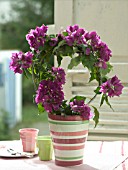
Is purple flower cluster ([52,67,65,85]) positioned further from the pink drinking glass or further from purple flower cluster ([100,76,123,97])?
the pink drinking glass

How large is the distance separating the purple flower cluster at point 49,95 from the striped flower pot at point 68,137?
0.04 metres

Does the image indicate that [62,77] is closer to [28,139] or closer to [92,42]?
[92,42]

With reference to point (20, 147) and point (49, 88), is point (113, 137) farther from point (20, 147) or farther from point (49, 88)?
point (49, 88)

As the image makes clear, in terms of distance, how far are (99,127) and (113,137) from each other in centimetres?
9

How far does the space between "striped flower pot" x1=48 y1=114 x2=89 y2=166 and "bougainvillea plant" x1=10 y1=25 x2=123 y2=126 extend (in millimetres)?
27

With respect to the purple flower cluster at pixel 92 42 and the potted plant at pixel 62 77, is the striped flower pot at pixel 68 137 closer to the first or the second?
the potted plant at pixel 62 77

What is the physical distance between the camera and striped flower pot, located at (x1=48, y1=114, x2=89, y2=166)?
158cm

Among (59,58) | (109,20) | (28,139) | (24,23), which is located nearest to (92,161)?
(28,139)

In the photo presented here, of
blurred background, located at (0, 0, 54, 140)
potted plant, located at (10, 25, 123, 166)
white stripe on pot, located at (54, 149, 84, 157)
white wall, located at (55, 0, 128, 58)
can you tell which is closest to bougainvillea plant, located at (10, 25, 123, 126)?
potted plant, located at (10, 25, 123, 166)

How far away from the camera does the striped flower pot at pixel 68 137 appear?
1580 mm

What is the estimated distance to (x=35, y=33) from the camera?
1580 millimetres

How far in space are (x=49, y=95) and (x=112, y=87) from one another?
0.20 metres

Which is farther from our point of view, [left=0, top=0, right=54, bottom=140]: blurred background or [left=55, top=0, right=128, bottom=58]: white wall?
[left=0, top=0, right=54, bottom=140]: blurred background

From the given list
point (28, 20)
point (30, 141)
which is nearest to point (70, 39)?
point (30, 141)
